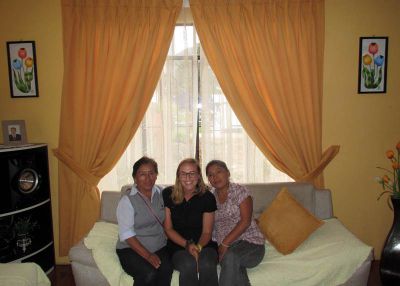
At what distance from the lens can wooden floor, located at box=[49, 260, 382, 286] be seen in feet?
8.89

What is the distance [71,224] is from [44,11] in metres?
2.14

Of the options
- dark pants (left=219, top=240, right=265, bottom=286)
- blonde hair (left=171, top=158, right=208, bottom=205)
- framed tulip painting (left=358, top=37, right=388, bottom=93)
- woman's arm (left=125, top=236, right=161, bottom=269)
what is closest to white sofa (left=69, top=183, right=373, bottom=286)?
dark pants (left=219, top=240, right=265, bottom=286)

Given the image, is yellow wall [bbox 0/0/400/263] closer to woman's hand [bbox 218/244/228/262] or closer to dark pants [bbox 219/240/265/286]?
dark pants [bbox 219/240/265/286]

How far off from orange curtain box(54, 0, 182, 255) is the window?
0.44 ft

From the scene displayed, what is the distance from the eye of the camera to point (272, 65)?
2896mm

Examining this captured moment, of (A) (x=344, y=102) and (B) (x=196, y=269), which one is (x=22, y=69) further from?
(A) (x=344, y=102)

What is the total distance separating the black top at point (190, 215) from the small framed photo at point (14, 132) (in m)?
1.67

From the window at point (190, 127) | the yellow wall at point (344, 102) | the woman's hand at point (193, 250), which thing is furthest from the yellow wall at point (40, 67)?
the woman's hand at point (193, 250)

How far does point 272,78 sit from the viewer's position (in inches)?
114

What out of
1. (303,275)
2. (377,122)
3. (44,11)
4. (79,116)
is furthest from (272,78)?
(44,11)

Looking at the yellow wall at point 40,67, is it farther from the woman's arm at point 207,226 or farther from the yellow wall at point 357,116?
the yellow wall at point 357,116

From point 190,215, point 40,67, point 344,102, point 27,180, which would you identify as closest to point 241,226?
point 190,215

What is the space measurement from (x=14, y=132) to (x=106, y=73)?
40.8 inches

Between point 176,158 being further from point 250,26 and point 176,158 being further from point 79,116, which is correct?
point 250,26
